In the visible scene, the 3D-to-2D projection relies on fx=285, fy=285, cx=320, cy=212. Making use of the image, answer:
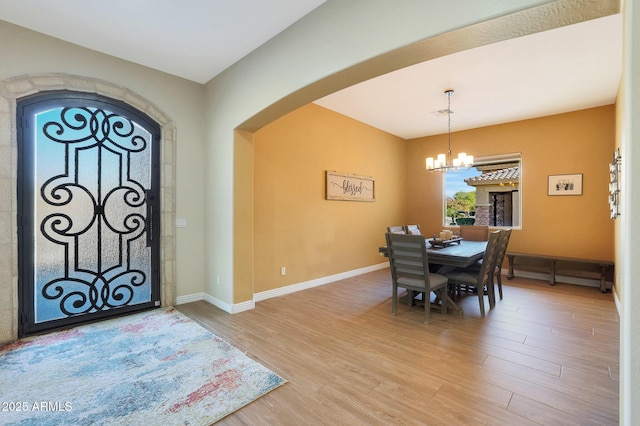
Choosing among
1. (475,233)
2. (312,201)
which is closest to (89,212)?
(312,201)

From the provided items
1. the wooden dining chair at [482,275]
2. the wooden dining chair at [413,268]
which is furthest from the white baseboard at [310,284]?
the wooden dining chair at [482,275]

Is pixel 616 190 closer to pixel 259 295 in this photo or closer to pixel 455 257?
pixel 455 257

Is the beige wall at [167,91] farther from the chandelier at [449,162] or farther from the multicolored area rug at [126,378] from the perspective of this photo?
the chandelier at [449,162]

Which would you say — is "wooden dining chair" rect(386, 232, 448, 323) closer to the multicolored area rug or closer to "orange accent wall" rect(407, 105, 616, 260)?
the multicolored area rug

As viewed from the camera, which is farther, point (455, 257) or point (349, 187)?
point (349, 187)

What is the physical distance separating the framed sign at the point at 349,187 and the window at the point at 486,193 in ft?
6.64

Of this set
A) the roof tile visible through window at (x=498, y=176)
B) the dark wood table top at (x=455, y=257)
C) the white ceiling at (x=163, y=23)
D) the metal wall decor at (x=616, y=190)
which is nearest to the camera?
the white ceiling at (x=163, y=23)

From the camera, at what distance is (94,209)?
3.30 metres

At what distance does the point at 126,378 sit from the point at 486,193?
→ 22.9ft

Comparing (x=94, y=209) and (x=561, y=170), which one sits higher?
(x=561, y=170)

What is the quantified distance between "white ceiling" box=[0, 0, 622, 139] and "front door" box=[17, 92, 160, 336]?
0.75m

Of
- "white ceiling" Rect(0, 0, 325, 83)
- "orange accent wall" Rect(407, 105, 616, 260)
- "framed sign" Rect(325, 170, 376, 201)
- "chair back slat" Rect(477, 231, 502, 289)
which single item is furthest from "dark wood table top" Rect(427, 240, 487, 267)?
"white ceiling" Rect(0, 0, 325, 83)

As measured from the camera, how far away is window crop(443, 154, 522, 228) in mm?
5961

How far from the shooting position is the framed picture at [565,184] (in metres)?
5.13
